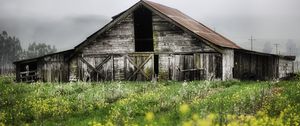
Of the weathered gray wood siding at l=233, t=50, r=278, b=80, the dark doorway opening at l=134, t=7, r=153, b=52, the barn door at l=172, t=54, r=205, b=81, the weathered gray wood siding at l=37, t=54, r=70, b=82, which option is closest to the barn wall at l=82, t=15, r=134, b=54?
the dark doorway opening at l=134, t=7, r=153, b=52

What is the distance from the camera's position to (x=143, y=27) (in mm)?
35500

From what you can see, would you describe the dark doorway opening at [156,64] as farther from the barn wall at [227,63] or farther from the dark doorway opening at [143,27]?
the barn wall at [227,63]

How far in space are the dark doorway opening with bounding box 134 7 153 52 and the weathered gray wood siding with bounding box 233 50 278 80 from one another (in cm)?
734

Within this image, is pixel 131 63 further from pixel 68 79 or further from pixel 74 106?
pixel 74 106

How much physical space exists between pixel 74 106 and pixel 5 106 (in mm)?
2992

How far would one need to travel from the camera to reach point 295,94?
16.8 metres

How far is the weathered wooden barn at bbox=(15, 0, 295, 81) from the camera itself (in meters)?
30.5

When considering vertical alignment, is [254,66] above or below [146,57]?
below

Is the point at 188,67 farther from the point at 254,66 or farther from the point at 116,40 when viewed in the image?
the point at 254,66

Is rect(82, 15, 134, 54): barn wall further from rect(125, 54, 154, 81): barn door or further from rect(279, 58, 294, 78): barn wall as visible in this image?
rect(279, 58, 294, 78): barn wall

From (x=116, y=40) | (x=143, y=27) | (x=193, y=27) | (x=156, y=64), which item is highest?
(x=143, y=27)

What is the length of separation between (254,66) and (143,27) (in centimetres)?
949

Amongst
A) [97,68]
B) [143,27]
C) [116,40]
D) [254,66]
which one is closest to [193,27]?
[143,27]

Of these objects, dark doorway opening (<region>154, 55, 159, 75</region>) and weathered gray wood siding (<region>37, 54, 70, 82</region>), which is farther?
weathered gray wood siding (<region>37, 54, 70, 82</region>)
